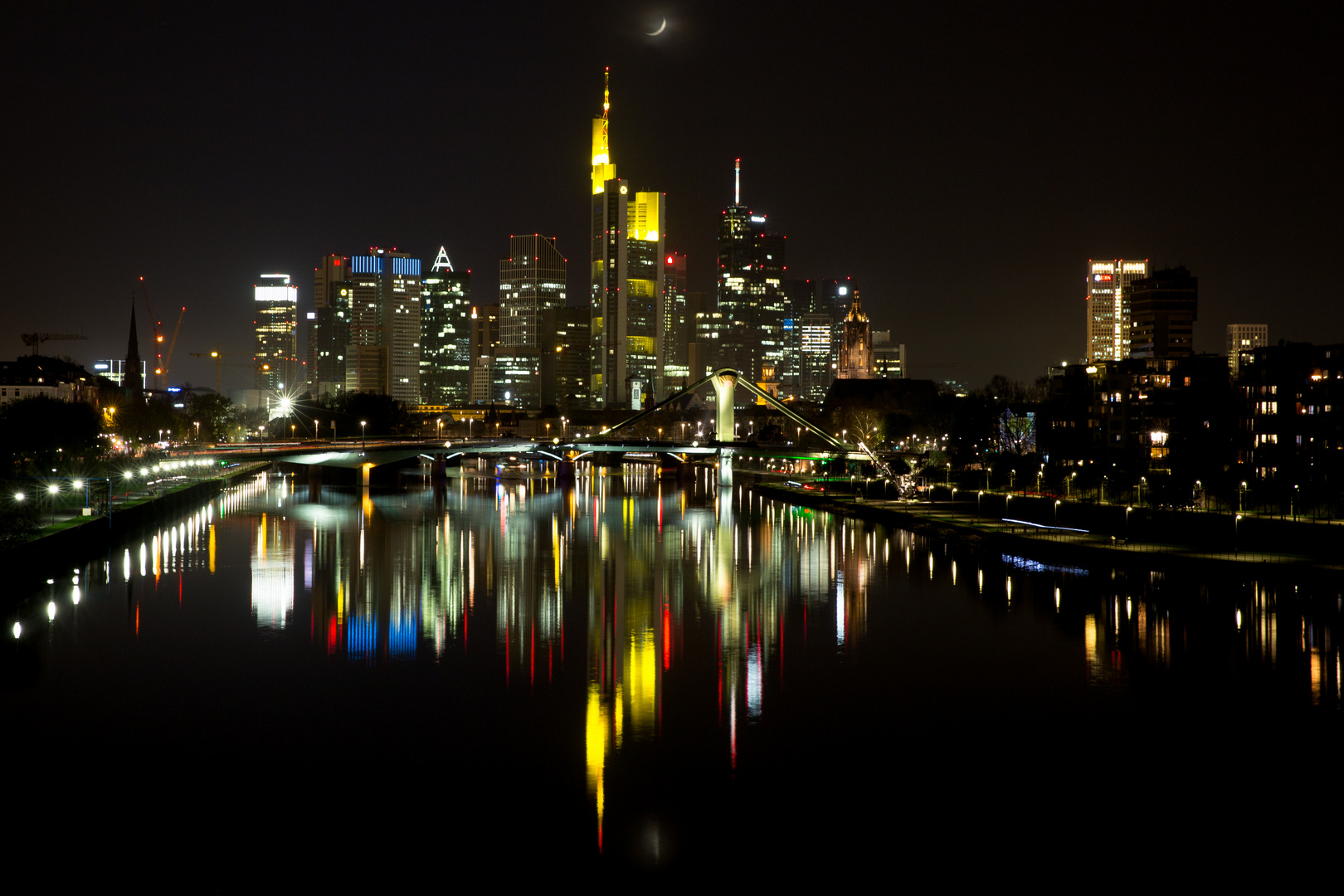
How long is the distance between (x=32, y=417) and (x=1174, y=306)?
10242 centimetres

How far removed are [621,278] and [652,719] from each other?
146862mm

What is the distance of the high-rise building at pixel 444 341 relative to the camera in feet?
608

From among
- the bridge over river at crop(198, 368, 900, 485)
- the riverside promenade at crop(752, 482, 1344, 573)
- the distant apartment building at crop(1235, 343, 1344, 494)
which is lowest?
the riverside promenade at crop(752, 482, 1344, 573)

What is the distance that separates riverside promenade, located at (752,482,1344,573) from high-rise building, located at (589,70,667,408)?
11589 cm

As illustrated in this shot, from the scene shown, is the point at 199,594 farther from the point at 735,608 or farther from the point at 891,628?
the point at 891,628

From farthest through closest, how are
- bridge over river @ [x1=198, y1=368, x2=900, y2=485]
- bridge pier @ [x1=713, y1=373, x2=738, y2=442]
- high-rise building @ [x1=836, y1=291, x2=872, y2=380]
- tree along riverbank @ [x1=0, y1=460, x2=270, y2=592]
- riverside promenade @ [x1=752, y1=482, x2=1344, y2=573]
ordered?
1. high-rise building @ [x1=836, y1=291, x2=872, y2=380]
2. bridge pier @ [x1=713, y1=373, x2=738, y2=442]
3. bridge over river @ [x1=198, y1=368, x2=900, y2=485]
4. riverside promenade @ [x1=752, y1=482, x2=1344, y2=573]
5. tree along riverbank @ [x1=0, y1=460, x2=270, y2=592]

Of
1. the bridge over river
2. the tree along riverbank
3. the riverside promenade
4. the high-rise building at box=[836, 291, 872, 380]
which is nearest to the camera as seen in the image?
the tree along riverbank

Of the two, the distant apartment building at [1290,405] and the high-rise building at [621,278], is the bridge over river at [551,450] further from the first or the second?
the high-rise building at [621,278]

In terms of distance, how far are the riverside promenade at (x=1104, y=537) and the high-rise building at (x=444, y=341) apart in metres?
148

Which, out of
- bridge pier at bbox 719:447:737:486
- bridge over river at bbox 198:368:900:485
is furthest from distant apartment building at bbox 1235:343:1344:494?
bridge pier at bbox 719:447:737:486

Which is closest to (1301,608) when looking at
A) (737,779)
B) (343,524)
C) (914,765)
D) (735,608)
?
(735,608)

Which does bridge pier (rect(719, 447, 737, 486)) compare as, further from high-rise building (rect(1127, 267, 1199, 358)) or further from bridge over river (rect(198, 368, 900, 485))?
high-rise building (rect(1127, 267, 1199, 358))

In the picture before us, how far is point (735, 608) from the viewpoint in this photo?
22.8 meters

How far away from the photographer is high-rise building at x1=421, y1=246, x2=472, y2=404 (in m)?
Result: 185
